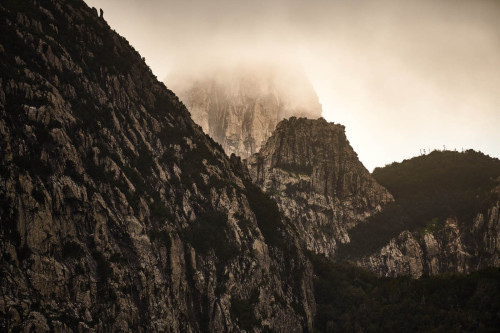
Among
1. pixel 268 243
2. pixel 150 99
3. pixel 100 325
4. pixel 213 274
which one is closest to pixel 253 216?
pixel 268 243

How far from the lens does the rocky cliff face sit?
105625mm

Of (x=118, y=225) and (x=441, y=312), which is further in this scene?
(x=441, y=312)

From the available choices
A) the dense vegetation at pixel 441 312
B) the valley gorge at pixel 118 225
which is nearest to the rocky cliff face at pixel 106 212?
the valley gorge at pixel 118 225

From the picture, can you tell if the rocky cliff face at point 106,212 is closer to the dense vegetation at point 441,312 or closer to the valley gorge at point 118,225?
the valley gorge at point 118,225

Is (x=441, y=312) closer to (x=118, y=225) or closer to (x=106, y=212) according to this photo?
(x=118, y=225)

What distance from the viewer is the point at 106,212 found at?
130250mm

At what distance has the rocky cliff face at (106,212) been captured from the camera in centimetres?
10562

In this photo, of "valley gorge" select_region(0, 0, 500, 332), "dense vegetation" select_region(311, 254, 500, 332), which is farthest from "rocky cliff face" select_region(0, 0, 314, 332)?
"dense vegetation" select_region(311, 254, 500, 332)

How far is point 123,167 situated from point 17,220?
52799 mm

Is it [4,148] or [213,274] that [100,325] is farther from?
[213,274]

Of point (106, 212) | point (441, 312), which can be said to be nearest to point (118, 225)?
point (106, 212)

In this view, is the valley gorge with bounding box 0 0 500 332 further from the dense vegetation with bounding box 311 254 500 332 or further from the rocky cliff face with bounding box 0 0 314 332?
the dense vegetation with bounding box 311 254 500 332

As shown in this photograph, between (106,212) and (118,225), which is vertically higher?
(106,212)

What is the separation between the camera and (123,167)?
509 ft
